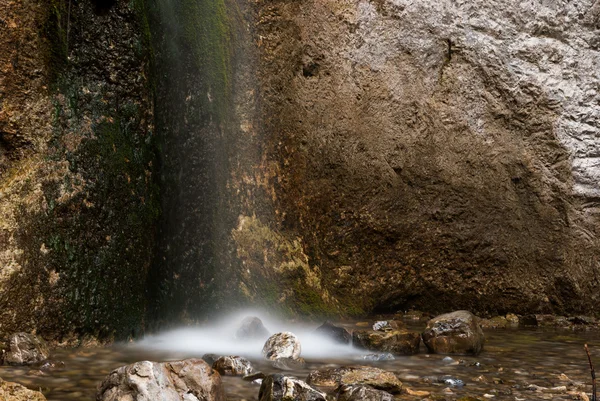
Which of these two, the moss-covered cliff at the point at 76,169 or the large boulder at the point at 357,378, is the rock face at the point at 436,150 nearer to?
the moss-covered cliff at the point at 76,169

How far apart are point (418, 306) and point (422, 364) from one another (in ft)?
7.71

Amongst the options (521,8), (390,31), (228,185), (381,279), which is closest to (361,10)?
(390,31)

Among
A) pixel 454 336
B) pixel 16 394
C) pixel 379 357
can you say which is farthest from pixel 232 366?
pixel 454 336

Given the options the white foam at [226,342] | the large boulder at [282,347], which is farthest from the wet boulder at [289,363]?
the white foam at [226,342]

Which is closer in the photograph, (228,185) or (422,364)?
(422,364)

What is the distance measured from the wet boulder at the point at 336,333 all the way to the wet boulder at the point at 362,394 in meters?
1.45

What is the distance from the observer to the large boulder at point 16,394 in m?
2.41

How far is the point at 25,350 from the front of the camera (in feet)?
11.0

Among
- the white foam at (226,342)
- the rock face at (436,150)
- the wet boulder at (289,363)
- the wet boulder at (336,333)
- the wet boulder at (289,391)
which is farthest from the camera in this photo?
the rock face at (436,150)

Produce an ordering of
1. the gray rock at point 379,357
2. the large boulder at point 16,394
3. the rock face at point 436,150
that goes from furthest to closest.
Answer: the rock face at point 436,150
the gray rock at point 379,357
the large boulder at point 16,394

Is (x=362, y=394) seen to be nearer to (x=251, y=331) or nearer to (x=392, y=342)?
(x=392, y=342)

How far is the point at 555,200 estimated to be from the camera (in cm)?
592

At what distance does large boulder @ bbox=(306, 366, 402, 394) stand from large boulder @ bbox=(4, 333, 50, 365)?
1.37m

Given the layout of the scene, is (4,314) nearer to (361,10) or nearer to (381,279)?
(381,279)
